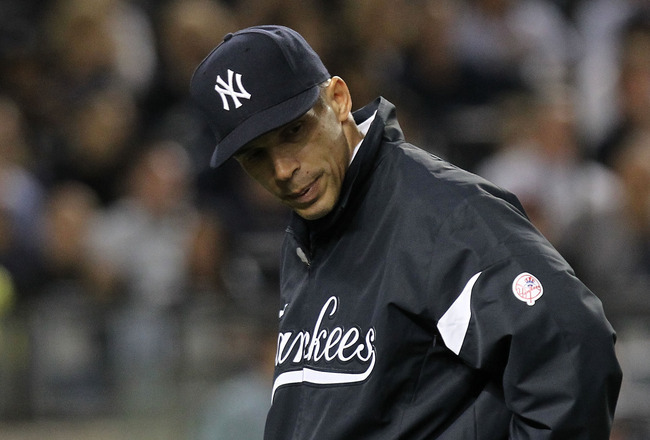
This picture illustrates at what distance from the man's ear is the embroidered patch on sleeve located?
21.9 inches

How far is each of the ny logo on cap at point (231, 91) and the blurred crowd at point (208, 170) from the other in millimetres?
3350

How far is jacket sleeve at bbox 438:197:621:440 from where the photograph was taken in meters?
2.05

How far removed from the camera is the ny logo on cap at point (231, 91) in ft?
7.41

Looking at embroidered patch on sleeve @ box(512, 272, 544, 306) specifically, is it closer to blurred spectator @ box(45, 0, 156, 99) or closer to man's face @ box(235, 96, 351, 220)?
man's face @ box(235, 96, 351, 220)


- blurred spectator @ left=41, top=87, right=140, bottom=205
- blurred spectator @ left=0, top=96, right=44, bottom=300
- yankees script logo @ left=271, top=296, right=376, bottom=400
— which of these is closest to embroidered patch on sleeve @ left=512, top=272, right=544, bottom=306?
yankees script logo @ left=271, top=296, right=376, bottom=400

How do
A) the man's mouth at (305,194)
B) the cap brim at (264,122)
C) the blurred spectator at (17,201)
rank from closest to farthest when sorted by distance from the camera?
the cap brim at (264,122) < the man's mouth at (305,194) < the blurred spectator at (17,201)

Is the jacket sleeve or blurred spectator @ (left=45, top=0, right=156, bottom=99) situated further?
blurred spectator @ (left=45, top=0, right=156, bottom=99)

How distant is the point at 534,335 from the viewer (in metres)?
2.06

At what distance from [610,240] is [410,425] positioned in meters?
4.06

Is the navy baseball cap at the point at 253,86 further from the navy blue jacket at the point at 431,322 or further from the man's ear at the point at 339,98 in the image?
the navy blue jacket at the point at 431,322

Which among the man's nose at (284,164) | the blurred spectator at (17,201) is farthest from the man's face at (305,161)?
the blurred spectator at (17,201)

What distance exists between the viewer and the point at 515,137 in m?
6.56

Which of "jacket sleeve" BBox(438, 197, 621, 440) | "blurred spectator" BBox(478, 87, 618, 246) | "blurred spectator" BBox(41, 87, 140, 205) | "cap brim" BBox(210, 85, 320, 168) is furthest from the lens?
"blurred spectator" BBox(41, 87, 140, 205)

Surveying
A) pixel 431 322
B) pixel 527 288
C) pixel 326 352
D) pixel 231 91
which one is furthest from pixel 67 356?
pixel 527 288
